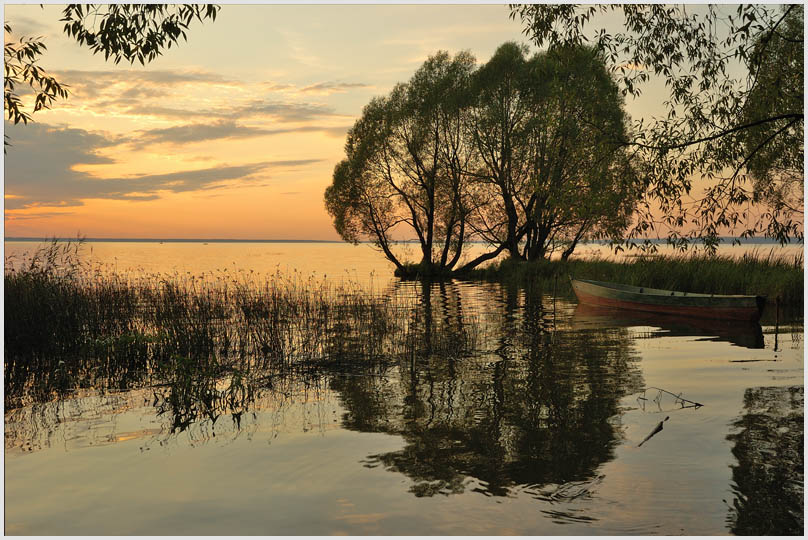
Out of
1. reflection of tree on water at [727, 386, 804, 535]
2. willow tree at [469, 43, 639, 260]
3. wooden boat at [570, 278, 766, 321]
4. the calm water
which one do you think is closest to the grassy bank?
wooden boat at [570, 278, 766, 321]

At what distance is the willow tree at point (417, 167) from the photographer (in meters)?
45.4

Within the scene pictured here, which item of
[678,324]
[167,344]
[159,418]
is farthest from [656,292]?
[159,418]

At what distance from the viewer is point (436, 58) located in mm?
45406

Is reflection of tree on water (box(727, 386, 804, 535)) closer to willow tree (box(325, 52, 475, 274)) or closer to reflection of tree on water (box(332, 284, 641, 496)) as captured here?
reflection of tree on water (box(332, 284, 641, 496))

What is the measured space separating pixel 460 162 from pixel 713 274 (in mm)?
21304

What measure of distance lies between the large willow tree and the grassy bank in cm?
771

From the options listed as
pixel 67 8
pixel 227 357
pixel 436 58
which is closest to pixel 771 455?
pixel 227 357

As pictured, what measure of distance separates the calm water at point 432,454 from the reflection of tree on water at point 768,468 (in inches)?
1.1

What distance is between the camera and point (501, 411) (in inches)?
427

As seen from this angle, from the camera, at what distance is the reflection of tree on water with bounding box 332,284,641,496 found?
26.9ft

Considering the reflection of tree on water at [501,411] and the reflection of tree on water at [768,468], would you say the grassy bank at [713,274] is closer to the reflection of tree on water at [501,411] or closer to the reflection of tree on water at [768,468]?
the reflection of tree on water at [501,411]

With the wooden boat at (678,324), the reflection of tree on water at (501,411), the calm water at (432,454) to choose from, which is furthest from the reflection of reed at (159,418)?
the wooden boat at (678,324)

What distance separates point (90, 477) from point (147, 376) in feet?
19.4

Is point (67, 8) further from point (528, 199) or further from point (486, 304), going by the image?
point (528, 199)
